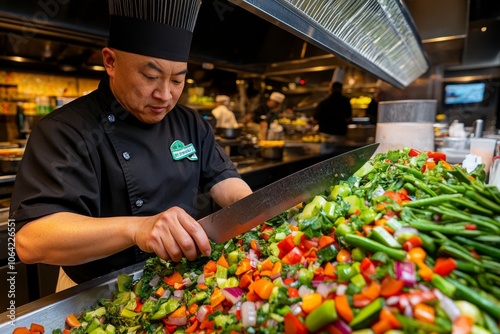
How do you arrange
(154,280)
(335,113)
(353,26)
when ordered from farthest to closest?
(335,113) → (353,26) → (154,280)

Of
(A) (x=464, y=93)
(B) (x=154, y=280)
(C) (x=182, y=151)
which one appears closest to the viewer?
(B) (x=154, y=280)

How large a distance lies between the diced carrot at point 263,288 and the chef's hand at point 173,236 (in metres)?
0.22

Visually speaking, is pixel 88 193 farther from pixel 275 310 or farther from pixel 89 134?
pixel 275 310

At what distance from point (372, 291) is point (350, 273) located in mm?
84

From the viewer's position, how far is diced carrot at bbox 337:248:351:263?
889 millimetres

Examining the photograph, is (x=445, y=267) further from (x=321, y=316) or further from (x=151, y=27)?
(x=151, y=27)

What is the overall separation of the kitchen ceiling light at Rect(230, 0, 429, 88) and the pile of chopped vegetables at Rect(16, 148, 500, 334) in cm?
73

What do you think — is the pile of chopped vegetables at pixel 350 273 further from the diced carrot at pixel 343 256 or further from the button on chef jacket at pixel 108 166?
the button on chef jacket at pixel 108 166

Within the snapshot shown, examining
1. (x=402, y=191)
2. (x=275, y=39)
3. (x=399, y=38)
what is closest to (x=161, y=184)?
(x=402, y=191)

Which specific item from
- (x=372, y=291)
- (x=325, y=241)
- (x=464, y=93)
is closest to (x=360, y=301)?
(x=372, y=291)

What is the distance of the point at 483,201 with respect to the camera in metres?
0.89

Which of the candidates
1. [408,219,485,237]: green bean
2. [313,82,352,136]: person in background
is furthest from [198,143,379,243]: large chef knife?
[313,82,352,136]: person in background

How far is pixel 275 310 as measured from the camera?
83 cm

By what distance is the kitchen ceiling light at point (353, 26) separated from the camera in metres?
1.25
